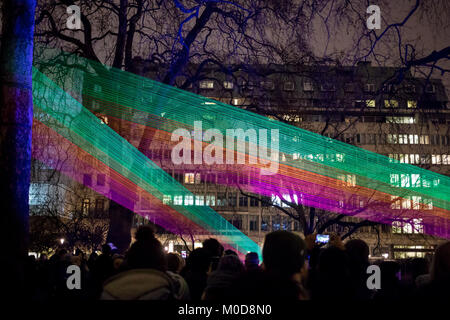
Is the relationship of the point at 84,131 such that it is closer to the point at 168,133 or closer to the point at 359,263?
the point at 168,133

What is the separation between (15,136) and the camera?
518 centimetres

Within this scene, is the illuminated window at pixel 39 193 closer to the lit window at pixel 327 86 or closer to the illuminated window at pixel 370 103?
the lit window at pixel 327 86

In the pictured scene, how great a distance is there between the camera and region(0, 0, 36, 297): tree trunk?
4.98m

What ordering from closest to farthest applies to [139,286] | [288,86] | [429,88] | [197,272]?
[139,286] → [197,272] → [429,88] → [288,86]

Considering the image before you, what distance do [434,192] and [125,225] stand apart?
76.1ft

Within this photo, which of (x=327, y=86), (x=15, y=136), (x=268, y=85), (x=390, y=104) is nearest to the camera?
(x=15, y=136)

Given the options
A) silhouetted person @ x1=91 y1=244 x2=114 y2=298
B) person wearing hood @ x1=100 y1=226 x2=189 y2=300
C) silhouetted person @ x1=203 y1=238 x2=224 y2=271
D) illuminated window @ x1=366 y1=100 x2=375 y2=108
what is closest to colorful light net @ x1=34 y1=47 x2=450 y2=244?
illuminated window @ x1=366 y1=100 x2=375 y2=108

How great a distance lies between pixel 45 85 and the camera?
992cm

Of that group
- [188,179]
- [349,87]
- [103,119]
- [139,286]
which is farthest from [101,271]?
[188,179]

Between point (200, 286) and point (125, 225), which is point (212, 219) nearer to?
point (125, 225)

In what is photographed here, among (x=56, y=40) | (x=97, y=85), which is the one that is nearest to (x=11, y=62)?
(x=56, y=40)

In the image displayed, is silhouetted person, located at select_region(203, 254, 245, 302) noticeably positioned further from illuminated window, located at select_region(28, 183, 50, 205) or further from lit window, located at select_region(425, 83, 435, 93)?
illuminated window, located at select_region(28, 183, 50, 205)

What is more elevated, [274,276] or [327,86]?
[327,86]

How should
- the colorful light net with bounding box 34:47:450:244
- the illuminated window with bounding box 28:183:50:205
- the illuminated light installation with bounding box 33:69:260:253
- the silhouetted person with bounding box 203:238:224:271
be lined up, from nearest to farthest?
the silhouetted person with bounding box 203:238:224:271
the illuminated light installation with bounding box 33:69:260:253
the colorful light net with bounding box 34:47:450:244
the illuminated window with bounding box 28:183:50:205
